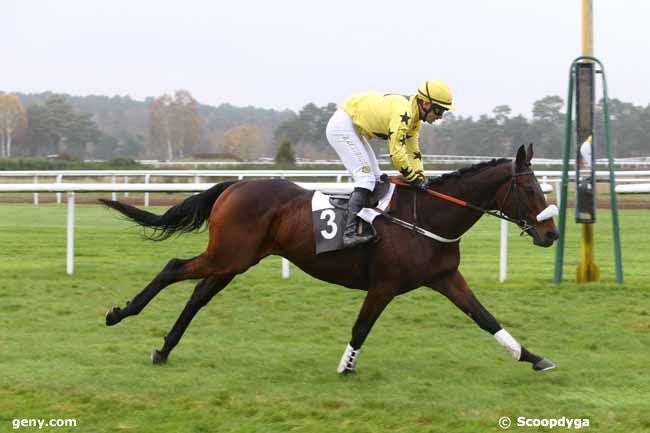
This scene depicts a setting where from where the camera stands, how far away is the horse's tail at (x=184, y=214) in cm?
585

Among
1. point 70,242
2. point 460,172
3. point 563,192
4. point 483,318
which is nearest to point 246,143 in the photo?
point 70,242

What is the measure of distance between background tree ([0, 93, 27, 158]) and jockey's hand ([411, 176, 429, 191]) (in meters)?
60.4

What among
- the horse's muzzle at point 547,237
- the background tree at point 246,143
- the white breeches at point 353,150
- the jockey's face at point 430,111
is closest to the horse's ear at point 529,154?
the horse's muzzle at point 547,237

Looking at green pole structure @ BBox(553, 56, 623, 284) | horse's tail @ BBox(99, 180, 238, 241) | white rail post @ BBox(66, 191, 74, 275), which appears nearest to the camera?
horse's tail @ BBox(99, 180, 238, 241)

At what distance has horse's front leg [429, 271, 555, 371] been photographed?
5.16 m

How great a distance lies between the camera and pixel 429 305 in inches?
287

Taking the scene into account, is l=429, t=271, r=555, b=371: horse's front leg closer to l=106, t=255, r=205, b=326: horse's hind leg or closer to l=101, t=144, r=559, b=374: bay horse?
l=101, t=144, r=559, b=374: bay horse

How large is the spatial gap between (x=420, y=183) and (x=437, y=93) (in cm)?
57

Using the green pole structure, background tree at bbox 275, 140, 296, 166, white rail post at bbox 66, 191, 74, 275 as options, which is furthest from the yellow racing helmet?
background tree at bbox 275, 140, 296, 166

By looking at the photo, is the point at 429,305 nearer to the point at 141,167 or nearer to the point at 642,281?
the point at 642,281

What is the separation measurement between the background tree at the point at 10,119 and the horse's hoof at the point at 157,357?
196 feet

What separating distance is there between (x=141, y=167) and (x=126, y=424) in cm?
3003

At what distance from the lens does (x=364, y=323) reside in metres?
5.20

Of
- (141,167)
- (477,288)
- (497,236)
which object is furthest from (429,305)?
(141,167)
